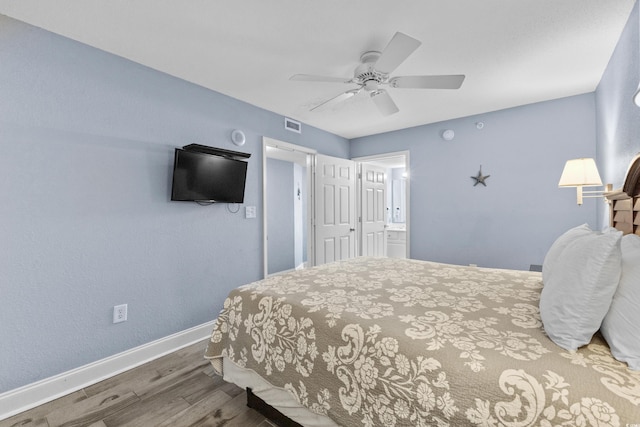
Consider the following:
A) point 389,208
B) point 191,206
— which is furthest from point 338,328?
point 389,208

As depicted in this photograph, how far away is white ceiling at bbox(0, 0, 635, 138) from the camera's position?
169cm

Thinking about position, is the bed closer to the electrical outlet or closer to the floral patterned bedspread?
the floral patterned bedspread

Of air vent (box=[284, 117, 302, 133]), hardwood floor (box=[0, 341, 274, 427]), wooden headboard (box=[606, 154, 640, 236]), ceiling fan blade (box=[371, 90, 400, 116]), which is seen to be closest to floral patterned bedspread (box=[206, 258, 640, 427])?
hardwood floor (box=[0, 341, 274, 427])

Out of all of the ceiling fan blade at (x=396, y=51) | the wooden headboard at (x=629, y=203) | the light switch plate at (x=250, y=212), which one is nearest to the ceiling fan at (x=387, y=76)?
the ceiling fan blade at (x=396, y=51)

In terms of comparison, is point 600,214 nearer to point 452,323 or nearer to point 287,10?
point 452,323

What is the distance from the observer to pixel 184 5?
65.7 inches

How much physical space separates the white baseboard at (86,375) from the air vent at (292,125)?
2.54 m

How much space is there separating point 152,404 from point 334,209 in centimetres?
299

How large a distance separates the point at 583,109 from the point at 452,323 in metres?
3.22

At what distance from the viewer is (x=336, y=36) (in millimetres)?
1946

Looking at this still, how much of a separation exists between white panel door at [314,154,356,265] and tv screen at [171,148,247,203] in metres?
1.33

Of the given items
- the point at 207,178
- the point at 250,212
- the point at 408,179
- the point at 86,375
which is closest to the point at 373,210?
the point at 408,179

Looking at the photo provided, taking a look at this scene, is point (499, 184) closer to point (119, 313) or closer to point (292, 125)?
point (292, 125)

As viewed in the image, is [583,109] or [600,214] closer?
[600,214]
